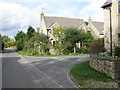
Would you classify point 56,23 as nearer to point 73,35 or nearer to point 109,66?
point 73,35

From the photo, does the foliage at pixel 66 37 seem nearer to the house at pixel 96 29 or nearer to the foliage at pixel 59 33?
the foliage at pixel 59 33

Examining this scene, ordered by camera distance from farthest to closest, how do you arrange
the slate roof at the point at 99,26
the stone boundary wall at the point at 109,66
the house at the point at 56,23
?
the slate roof at the point at 99,26
the house at the point at 56,23
the stone boundary wall at the point at 109,66

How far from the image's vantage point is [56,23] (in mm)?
35750

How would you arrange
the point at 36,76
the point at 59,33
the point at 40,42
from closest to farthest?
the point at 36,76
the point at 59,33
the point at 40,42

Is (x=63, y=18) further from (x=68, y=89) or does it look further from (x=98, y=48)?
(x=68, y=89)

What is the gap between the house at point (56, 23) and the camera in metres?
35.6

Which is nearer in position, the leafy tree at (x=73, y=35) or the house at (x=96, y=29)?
the leafy tree at (x=73, y=35)

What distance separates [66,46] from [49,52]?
4.24m

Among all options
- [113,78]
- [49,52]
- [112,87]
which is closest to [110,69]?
[113,78]

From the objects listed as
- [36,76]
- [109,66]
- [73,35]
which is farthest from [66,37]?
[109,66]

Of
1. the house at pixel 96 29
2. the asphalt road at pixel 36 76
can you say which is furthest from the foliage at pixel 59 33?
the house at pixel 96 29

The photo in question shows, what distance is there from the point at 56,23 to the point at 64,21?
4198 millimetres

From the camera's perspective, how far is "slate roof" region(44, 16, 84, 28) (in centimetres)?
3725

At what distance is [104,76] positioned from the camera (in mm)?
9195
